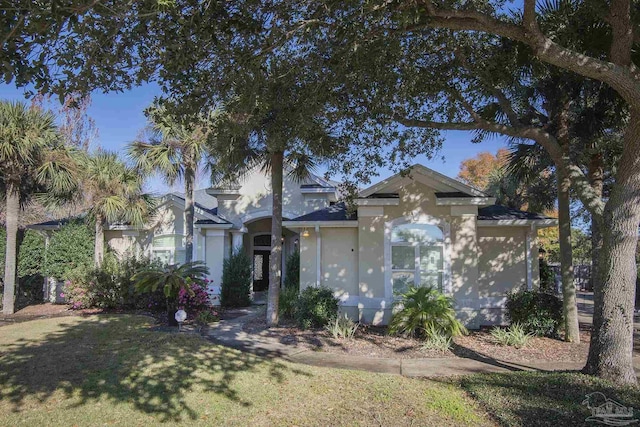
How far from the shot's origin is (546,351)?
9.55m

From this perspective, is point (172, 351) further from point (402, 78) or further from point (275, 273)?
point (402, 78)

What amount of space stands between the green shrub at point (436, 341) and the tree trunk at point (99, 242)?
12.7 m

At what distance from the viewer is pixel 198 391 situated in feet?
21.3

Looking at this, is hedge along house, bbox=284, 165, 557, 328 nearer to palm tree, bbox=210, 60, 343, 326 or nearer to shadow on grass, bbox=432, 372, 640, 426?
palm tree, bbox=210, 60, 343, 326

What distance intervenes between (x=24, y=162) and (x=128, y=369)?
1146 centimetres

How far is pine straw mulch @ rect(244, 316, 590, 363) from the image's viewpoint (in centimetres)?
923

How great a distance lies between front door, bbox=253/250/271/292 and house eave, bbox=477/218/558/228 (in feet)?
39.4

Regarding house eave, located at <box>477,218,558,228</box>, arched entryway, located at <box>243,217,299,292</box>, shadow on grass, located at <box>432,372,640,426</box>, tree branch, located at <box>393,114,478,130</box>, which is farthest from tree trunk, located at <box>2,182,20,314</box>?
house eave, located at <box>477,218,558,228</box>

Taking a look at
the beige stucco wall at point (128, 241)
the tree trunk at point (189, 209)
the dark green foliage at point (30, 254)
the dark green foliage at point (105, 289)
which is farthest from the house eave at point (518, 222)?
the dark green foliage at point (30, 254)

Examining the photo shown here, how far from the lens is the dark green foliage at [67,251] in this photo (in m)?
17.1

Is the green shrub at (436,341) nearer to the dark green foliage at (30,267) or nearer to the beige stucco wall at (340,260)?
the beige stucco wall at (340,260)

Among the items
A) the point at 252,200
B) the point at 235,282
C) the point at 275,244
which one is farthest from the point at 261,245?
the point at 275,244

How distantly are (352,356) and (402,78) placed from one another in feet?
19.5

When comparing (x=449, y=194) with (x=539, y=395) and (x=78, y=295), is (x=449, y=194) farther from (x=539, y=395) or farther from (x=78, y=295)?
(x=78, y=295)
